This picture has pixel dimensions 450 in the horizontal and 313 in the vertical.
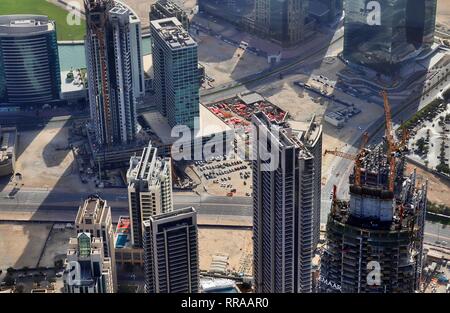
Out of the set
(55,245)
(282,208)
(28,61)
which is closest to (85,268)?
(282,208)

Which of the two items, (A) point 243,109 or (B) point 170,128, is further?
(A) point 243,109

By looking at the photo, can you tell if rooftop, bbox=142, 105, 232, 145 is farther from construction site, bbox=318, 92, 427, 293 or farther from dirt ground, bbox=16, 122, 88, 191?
construction site, bbox=318, 92, 427, 293

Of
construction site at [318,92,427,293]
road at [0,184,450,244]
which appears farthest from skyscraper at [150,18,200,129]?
construction site at [318,92,427,293]

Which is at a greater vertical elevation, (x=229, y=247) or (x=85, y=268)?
(x=85, y=268)

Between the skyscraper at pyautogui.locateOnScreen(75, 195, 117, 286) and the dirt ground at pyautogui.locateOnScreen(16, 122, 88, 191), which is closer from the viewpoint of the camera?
the skyscraper at pyautogui.locateOnScreen(75, 195, 117, 286)

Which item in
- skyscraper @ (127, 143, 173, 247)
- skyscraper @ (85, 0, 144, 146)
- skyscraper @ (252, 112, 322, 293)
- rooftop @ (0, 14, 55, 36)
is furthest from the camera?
rooftop @ (0, 14, 55, 36)

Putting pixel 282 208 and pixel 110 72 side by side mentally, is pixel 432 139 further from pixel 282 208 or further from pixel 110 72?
pixel 282 208

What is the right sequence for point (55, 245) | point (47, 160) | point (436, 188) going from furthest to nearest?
point (47, 160) < point (436, 188) < point (55, 245)
